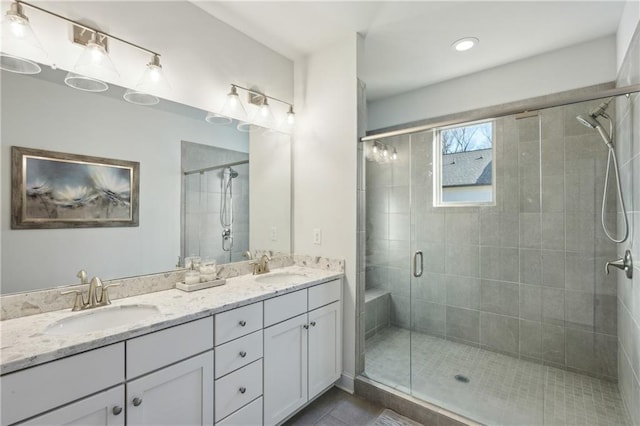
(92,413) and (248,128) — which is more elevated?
(248,128)

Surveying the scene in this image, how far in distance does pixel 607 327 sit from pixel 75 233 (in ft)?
11.5

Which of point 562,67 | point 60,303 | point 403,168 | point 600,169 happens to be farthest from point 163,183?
point 562,67

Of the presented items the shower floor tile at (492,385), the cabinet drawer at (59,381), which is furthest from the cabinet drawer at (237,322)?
the shower floor tile at (492,385)

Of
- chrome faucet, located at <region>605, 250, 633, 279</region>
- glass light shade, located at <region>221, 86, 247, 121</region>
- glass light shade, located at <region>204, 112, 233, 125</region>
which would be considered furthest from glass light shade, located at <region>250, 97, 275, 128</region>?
chrome faucet, located at <region>605, 250, 633, 279</region>

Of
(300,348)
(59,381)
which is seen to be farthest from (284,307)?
(59,381)

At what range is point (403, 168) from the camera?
2613 millimetres

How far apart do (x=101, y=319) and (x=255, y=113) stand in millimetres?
1692

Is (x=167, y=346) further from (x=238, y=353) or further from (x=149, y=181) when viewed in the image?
(x=149, y=181)

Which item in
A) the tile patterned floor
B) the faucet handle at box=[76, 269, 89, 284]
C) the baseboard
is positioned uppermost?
the faucet handle at box=[76, 269, 89, 284]

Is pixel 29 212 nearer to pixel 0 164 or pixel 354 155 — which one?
pixel 0 164

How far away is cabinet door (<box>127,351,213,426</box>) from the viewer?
115 cm

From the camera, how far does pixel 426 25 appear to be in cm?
210

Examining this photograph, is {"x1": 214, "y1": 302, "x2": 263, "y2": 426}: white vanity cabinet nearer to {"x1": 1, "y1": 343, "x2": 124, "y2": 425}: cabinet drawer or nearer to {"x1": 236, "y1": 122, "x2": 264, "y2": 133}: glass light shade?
{"x1": 1, "y1": 343, "x2": 124, "y2": 425}: cabinet drawer

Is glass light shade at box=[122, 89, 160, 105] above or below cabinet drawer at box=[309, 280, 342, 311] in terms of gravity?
above
